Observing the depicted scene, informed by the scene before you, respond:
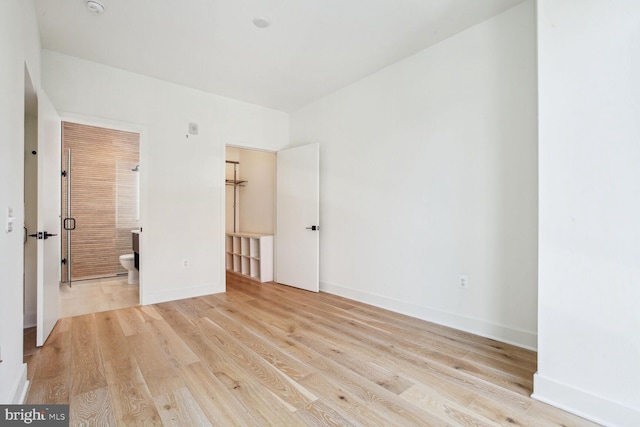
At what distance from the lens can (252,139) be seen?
4.50m

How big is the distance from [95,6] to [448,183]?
3.29 m

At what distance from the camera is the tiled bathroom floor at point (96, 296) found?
347 centimetres

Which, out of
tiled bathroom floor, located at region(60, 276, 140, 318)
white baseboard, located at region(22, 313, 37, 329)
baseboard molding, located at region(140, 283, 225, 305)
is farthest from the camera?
baseboard molding, located at region(140, 283, 225, 305)

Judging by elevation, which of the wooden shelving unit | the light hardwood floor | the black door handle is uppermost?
the black door handle

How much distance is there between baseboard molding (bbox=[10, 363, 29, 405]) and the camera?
5.24 feet

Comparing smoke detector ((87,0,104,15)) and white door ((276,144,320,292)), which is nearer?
smoke detector ((87,0,104,15))

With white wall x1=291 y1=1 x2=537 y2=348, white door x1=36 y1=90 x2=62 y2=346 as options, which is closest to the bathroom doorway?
white door x1=36 y1=90 x2=62 y2=346

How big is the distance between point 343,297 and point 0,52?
358cm

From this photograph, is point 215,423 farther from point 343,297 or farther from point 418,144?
point 418,144

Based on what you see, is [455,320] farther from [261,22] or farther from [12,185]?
[12,185]

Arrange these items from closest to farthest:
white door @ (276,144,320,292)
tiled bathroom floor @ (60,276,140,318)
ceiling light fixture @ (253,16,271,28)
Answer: ceiling light fixture @ (253,16,271,28)
tiled bathroom floor @ (60,276,140,318)
white door @ (276,144,320,292)

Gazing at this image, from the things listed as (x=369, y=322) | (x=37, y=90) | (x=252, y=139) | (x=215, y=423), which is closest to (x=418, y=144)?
(x=369, y=322)

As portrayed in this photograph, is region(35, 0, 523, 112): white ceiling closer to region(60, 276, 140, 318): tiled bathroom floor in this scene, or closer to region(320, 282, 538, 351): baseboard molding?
region(320, 282, 538, 351): baseboard molding
